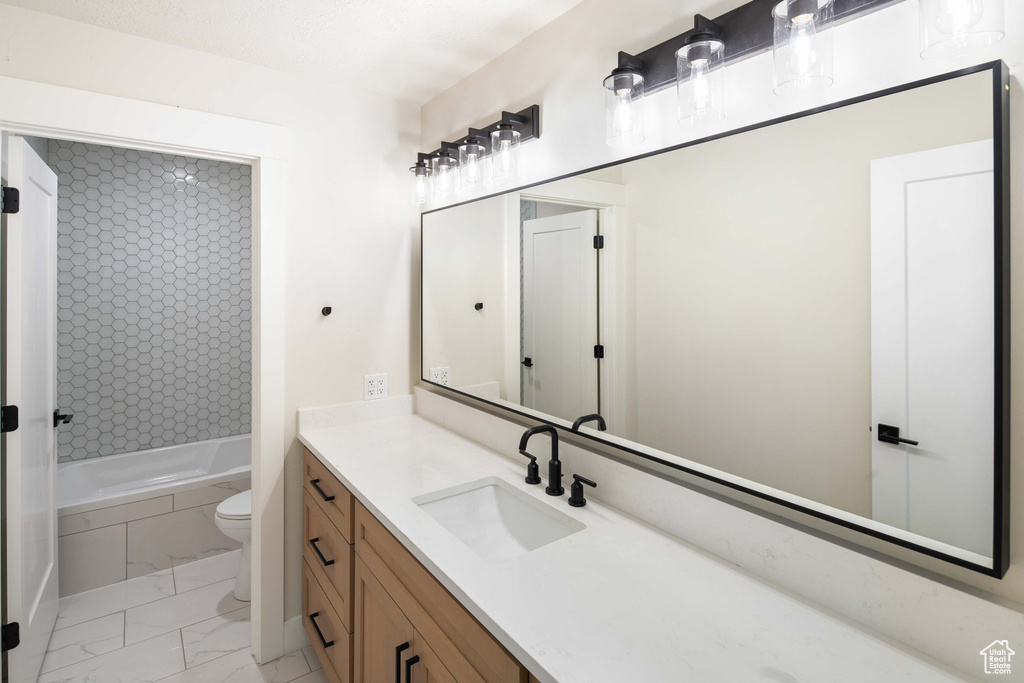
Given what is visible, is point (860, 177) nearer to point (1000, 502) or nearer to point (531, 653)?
point (1000, 502)

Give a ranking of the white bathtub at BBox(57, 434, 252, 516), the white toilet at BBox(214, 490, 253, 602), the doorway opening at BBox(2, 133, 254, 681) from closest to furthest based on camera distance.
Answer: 1. the doorway opening at BBox(2, 133, 254, 681)
2. the white toilet at BBox(214, 490, 253, 602)
3. the white bathtub at BBox(57, 434, 252, 516)

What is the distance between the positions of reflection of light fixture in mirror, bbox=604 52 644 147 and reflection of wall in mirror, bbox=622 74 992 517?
9 centimetres

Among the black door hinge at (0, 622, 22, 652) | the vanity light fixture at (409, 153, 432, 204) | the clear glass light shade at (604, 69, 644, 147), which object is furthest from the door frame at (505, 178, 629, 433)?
the black door hinge at (0, 622, 22, 652)

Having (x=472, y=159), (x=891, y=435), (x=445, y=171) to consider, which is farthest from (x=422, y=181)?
(x=891, y=435)

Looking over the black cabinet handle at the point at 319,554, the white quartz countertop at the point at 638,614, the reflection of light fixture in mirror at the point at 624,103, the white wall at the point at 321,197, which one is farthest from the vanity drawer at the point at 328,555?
the reflection of light fixture in mirror at the point at 624,103

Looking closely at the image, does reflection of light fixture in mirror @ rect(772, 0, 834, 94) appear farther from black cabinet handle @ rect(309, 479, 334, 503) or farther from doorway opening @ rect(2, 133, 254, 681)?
doorway opening @ rect(2, 133, 254, 681)

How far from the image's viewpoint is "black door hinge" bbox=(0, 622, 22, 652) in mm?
1660

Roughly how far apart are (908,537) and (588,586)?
1.83 ft

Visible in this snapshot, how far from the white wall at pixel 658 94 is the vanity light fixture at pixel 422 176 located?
15 cm

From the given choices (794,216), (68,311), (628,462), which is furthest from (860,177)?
(68,311)

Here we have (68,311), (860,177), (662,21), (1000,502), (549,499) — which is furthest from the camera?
(68,311)

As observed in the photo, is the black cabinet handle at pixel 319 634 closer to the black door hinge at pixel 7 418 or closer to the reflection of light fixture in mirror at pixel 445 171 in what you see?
the black door hinge at pixel 7 418

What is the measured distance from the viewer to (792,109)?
1024 mm

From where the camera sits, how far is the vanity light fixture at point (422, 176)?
2.19 metres
